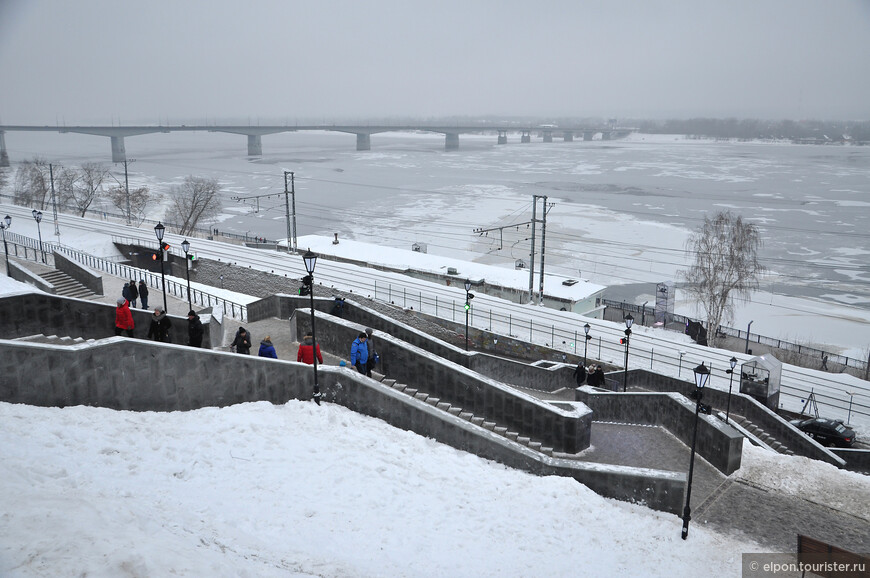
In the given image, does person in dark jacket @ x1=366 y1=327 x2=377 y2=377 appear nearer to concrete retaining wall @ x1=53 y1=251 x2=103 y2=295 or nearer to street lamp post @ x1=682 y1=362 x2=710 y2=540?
street lamp post @ x1=682 y1=362 x2=710 y2=540

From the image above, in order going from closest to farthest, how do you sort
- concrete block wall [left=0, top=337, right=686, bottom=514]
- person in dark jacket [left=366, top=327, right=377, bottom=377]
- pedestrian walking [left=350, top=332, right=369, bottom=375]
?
concrete block wall [left=0, top=337, right=686, bottom=514], pedestrian walking [left=350, top=332, right=369, bottom=375], person in dark jacket [left=366, top=327, right=377, bottom=377]

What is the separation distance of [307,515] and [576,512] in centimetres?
390

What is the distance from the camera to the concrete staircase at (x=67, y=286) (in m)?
19.8

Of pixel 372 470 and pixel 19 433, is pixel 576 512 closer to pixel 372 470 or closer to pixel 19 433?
pixel 372 470

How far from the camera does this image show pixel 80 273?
20688 millimetres

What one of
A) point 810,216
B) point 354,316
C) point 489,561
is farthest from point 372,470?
point 810,216

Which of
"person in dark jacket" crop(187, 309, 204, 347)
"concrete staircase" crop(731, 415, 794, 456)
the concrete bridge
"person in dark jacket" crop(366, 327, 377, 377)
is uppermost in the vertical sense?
the concrete bridge

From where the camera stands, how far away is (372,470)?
9320mm

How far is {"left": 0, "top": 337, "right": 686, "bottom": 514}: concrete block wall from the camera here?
984cm

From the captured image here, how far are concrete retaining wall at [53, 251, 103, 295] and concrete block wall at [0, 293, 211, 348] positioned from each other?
589 cm

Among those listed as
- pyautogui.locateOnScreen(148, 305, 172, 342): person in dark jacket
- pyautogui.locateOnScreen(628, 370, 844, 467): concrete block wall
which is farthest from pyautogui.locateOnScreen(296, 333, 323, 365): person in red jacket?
pyautogui.locateOnScreen(628, 370, 844, 467): concrete block wall

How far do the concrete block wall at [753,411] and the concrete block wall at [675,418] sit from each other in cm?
400

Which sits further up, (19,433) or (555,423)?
(19,433)

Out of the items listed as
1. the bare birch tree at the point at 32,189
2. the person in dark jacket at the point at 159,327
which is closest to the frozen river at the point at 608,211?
the bare birch tree at the point at 32,189
